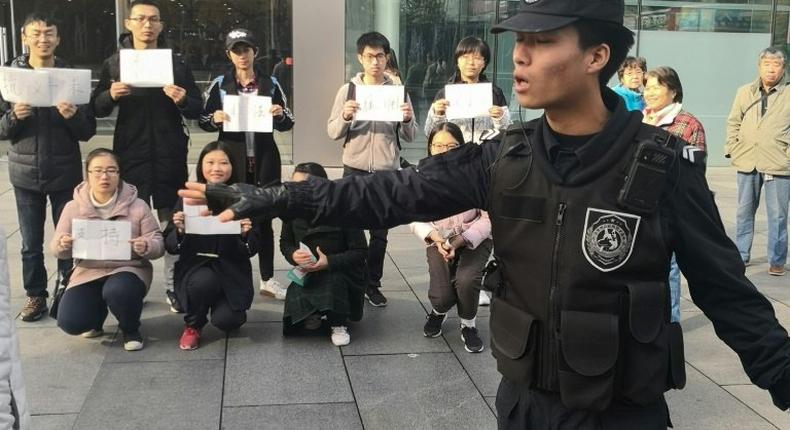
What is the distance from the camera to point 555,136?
2172 millimetres

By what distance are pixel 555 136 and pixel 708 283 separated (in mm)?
561

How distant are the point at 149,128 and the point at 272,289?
1508mm

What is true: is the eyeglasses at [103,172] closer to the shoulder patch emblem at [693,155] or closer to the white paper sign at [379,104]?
the white paper sign at [379,104]

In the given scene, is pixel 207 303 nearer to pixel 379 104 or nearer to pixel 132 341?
pixel 132 341

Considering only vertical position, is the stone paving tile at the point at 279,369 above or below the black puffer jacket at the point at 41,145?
below

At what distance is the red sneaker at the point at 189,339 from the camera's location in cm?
504

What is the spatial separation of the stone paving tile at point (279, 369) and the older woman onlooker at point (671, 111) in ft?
7.61

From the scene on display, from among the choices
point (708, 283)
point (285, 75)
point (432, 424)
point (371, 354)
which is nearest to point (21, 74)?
point (371, 354)

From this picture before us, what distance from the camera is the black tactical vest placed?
2006 millimetres

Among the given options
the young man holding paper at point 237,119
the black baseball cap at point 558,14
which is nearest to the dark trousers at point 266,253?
the young man holding paper at point 237,119

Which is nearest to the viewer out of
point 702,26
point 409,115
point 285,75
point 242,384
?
point 242,384

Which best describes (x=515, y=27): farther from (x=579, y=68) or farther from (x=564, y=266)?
(x=564, y=266)

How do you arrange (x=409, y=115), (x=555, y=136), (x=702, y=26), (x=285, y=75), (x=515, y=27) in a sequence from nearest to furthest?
(x=515, y=27) < (x=555, y=136) < (x=409, y=115) < (x=285, y=75) < (x=702, y=26)

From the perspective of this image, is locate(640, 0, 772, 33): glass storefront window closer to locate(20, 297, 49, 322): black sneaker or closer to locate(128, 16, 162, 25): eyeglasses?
locate(128, 16, 162, 25): eyeglasses
